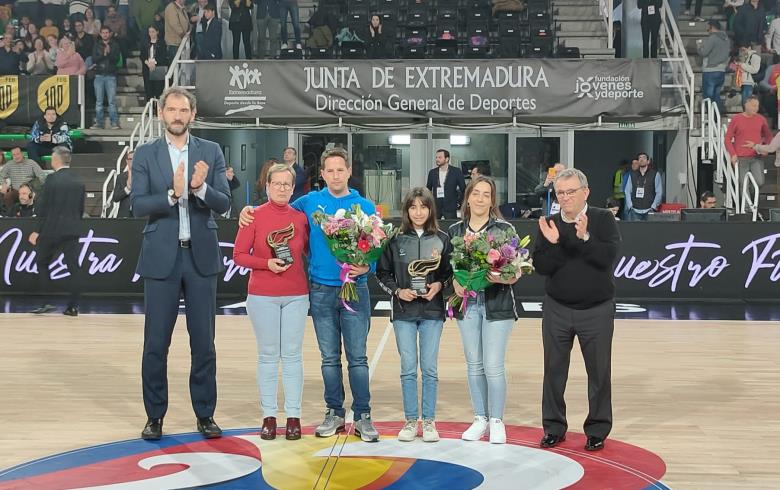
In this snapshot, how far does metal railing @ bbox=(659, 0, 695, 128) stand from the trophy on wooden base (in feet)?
46.5

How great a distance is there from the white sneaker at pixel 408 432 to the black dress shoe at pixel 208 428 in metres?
1.22

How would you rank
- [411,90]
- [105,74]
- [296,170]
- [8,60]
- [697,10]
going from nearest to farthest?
[296,170]
[411,90]
[105,74]
[8,60]
[697,10]

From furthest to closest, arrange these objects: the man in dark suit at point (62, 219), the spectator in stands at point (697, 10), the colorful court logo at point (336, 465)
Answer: the spectator in stands at point (697, 10)
the man in dark suit at point (62, 219)
the colorful court logo at point (336, 465)

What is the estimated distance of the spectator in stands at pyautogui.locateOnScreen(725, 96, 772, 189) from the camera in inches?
Result: 728

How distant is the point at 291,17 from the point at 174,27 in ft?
8.17

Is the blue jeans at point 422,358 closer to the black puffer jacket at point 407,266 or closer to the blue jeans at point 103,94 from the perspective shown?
the black puffer jacket at point 407,266

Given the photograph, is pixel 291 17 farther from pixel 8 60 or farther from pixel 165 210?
pixel 165 210

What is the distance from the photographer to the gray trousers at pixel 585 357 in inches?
284

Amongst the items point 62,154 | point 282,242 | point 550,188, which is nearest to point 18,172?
point 62,154

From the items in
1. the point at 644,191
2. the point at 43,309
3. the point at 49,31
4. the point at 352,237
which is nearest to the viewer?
the point at 352,237

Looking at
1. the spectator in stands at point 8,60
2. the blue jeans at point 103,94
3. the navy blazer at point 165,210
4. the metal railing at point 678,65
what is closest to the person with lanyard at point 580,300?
the navy blazer at point 165,210

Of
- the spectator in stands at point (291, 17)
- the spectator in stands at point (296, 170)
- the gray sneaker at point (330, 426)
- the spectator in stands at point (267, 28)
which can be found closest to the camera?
the gray sneaker at point (330, 426)

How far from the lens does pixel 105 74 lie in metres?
22.4

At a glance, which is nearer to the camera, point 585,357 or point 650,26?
point 585,357
